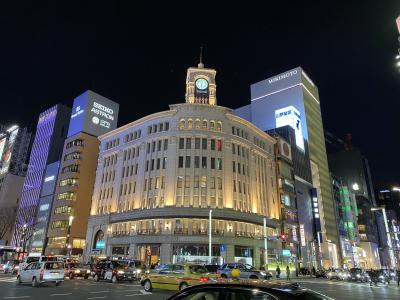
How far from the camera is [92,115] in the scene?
92625 mm

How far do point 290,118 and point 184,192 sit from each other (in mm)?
59253

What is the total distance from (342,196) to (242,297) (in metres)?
131

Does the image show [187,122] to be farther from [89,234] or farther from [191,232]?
[89,234]

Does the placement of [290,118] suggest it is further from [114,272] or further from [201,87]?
[114,272]

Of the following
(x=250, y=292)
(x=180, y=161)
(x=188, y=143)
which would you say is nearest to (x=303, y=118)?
(x=188, y=143)

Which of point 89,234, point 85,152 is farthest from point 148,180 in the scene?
point 85,152

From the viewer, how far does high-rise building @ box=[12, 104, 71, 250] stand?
10200 centimetres

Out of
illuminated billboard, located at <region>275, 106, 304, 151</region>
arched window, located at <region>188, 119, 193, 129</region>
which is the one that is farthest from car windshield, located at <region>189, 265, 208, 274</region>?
illuminated billboard, located at <region>275, 106, 304, 151</region>

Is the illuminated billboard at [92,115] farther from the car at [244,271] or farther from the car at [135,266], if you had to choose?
the car at [244,271]

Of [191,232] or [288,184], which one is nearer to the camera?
[191,232]

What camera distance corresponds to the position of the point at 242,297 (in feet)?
14.5

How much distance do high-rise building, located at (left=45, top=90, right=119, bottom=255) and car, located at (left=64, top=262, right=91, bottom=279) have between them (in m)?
44.1

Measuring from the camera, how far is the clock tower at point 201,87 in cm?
8019

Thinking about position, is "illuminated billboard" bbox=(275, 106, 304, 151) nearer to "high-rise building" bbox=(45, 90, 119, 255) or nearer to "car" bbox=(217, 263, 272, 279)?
"high-rise building" bbox=(45, 90, 119, 255)
